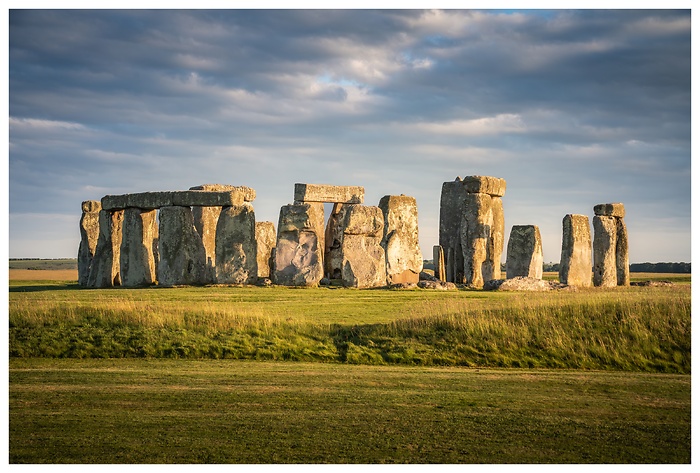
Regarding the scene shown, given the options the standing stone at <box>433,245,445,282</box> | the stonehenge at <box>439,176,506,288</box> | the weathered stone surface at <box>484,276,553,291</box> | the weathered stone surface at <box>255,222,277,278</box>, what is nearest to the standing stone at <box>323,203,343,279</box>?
the weathered stone surface at <box>255,222,277,278</box>

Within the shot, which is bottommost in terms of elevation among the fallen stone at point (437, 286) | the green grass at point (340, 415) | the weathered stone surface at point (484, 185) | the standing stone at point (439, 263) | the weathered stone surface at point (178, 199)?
the green grass at point (340, 415)

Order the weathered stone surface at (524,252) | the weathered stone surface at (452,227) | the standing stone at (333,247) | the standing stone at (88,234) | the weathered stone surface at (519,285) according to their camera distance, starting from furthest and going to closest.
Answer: the standing stone at (88,234)
the weathered stone surface at (452,227)
the standing stone at (333,247)
the weathered stone surface at (524,252)
the weathered stone surface at (519,285)

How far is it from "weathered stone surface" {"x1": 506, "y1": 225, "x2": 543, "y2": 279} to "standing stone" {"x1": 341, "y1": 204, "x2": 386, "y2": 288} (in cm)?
472

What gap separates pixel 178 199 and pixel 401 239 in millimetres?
7582

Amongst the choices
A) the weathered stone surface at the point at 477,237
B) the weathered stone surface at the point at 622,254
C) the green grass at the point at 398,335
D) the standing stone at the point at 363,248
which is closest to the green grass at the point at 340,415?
the green grass at the point at 398,335

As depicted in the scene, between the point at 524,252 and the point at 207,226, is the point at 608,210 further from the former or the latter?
the point at 207,226

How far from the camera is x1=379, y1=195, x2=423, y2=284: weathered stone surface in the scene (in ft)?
102

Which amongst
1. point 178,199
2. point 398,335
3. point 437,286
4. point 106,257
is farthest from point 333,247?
point 398,335

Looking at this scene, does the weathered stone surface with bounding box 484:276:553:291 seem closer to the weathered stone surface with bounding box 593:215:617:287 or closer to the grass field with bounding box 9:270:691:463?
the weathered stone surface with bounding box 593:215:617:287

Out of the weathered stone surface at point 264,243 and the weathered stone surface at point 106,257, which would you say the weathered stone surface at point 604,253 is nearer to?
the weathered stone surface at point 264,243

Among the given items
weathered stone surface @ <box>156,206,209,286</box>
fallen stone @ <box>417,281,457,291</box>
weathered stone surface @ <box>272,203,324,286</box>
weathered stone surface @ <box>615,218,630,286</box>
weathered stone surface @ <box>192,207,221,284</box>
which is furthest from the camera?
weathered stone surface @ <box>615,218,630,286</box>

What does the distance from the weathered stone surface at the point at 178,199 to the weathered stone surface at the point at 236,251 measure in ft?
2.49

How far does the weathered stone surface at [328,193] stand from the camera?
32625 millimetres

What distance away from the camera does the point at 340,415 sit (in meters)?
11.5
